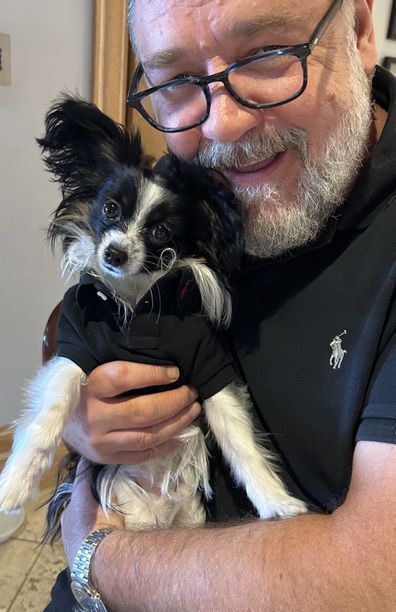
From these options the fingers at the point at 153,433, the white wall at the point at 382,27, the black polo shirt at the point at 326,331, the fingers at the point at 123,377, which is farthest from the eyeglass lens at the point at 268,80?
the white wall at the point at 382,27

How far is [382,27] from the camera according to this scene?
8.87 feet

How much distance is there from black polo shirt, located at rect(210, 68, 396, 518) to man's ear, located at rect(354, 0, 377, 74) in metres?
0.07

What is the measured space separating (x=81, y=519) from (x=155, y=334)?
460 millimetres

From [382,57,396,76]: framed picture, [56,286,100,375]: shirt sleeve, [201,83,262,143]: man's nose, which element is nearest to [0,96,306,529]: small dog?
[56,286,100,375]: shirt sleeve

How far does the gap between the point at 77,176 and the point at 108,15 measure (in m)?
1.17

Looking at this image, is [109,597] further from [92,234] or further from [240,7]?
[240,7]

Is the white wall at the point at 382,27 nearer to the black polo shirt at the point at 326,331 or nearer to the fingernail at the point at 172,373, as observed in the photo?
the black polo shirt at the point at 326,331

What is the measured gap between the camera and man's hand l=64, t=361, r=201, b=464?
112cm

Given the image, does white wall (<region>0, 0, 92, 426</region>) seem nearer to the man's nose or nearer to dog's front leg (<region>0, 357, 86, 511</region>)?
dog's front leg (<region>0, 357, 86, 511</region>)

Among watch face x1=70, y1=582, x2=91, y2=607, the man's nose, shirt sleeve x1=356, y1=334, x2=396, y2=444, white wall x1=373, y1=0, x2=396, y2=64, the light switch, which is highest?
white wall x1=373, y1=0, x2=396, y2=64

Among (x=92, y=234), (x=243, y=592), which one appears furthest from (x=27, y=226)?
(x=243, y=592)

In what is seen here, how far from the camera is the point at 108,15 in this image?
2.16 meters

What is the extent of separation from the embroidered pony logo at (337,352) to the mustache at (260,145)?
37 cm

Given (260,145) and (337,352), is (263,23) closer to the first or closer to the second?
(260,145)
